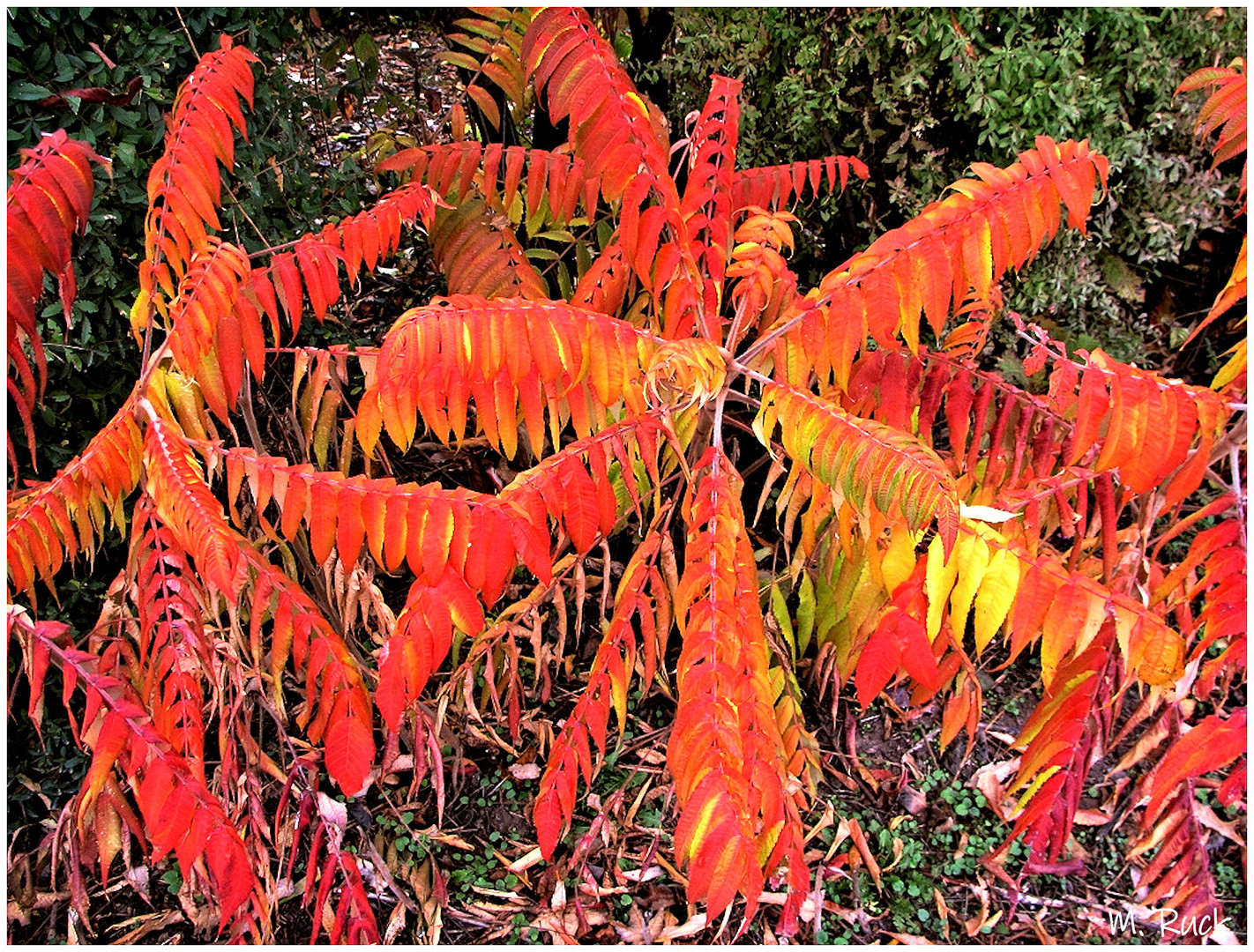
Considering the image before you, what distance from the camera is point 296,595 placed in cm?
171

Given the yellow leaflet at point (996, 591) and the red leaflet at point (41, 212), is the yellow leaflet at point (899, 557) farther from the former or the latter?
the red leaflet at point (41, 212)

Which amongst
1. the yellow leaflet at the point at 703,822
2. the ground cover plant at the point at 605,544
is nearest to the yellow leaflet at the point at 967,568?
the ground cover plant at the point at 605,544

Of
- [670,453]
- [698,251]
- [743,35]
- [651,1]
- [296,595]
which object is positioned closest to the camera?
[296,595]

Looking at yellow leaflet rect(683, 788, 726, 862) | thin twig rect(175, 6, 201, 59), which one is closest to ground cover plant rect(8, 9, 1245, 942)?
yellow leaflet rect(683, 788, 726, 862)

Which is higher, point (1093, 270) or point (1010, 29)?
point (1010, 29)

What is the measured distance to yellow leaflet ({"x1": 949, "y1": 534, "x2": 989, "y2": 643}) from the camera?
1.54 m

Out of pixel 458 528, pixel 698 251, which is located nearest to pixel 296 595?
pixel 458 528

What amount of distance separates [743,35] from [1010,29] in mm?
730

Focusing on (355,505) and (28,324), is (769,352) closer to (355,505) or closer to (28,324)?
(355,505)

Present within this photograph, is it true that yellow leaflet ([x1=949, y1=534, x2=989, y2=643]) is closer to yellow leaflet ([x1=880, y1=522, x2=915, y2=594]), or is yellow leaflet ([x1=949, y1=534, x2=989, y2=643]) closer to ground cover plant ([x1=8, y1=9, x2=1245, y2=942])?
ground cover plant ([x1=8, y1=9, x2=1245, y2=942])

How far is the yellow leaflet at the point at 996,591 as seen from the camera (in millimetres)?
1536

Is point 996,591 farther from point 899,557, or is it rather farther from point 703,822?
point 703,822

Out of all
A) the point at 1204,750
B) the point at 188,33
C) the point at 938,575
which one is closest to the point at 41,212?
the point at 188,33

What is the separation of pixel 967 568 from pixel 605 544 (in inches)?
37.5
